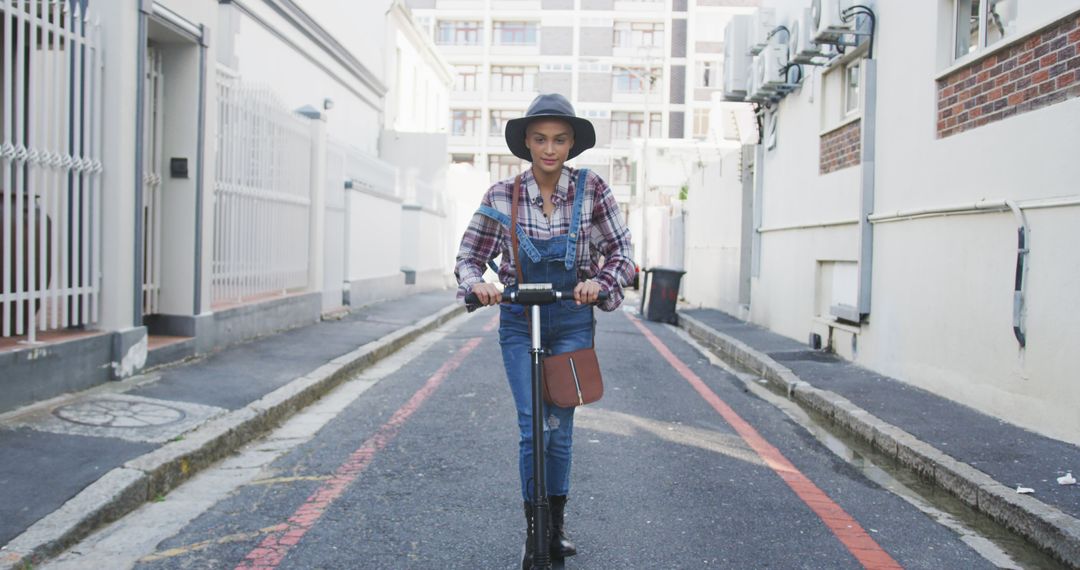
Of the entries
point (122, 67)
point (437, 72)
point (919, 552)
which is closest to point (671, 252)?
point (437, 72)

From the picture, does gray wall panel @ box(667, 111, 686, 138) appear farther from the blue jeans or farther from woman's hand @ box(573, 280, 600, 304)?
woman's hand @ box(573, 280, 600, 304)

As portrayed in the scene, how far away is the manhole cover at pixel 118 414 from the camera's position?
5910 millimetres

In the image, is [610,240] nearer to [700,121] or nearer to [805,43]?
[805,43]

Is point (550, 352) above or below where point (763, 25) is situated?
below

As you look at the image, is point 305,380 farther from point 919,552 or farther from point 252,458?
point 919,552

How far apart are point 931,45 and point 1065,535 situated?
5.81 meters

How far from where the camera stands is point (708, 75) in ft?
199

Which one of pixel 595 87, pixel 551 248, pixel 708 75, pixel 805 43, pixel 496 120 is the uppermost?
pixel 708 75

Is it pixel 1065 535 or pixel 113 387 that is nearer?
pixel 1065 535

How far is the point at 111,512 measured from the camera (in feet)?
14.8

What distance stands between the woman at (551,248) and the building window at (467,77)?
59202 mm

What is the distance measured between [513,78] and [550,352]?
2358 inches

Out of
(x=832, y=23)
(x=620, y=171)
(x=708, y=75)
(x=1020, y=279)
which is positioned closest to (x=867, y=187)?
(x=832, y=23)

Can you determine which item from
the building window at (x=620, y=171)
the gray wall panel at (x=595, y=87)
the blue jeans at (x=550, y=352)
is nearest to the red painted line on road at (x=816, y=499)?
the blue jeans at (x=550, y=352)
